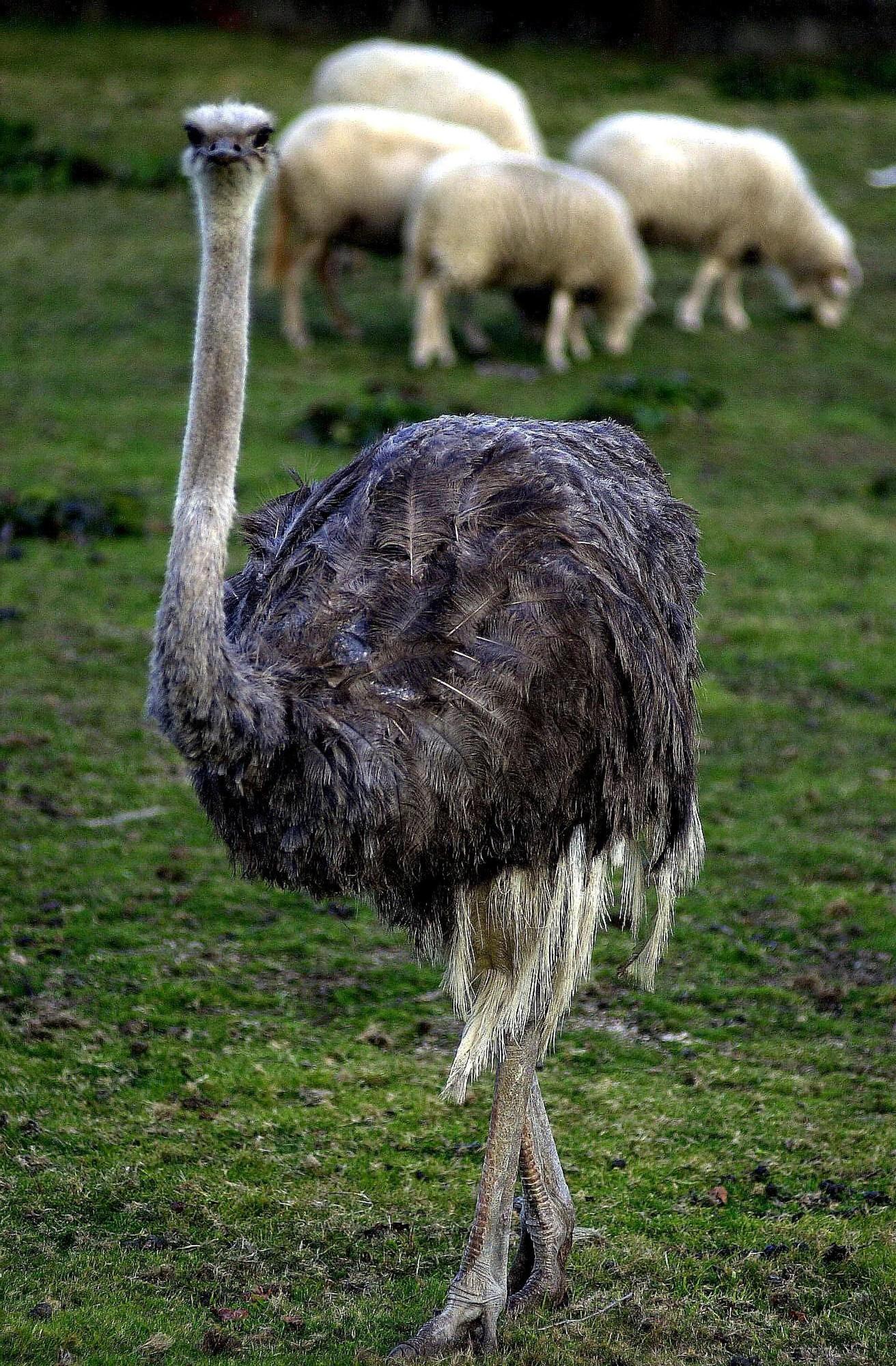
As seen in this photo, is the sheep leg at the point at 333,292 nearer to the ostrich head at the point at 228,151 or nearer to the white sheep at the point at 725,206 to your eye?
the white sheep at the point at 725,206

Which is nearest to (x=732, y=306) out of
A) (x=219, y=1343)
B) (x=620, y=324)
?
(x=620, y=324)

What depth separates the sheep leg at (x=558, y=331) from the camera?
13.2 metres

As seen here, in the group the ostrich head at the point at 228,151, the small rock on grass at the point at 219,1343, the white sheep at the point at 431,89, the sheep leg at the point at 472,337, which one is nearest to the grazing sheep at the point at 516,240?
the sheep leg at the point at 472,337

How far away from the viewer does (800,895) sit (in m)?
6.40

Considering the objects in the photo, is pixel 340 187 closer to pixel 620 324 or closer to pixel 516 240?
pixel 516 240

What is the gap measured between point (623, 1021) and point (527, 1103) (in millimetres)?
1574

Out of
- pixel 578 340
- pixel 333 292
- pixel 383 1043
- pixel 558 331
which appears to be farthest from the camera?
pixel 333 292

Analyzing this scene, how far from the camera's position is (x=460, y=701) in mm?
3607

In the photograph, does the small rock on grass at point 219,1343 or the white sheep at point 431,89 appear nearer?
the small rock on grass at point 219,1343

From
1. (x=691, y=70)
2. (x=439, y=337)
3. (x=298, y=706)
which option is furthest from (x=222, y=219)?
(x=691, y=70)

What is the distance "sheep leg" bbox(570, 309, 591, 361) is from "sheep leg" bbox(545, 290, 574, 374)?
245 mm

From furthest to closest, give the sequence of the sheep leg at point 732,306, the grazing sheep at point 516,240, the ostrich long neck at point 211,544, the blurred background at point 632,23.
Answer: the blurred background at point 632,23 < the sheep leg at point 732,306 < the grazing sheep at point 516,240 < the ostrich long neck at point 211,544

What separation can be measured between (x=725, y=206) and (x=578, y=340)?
7.60ft

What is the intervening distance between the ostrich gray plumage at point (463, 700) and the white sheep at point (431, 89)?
12.8 metres
